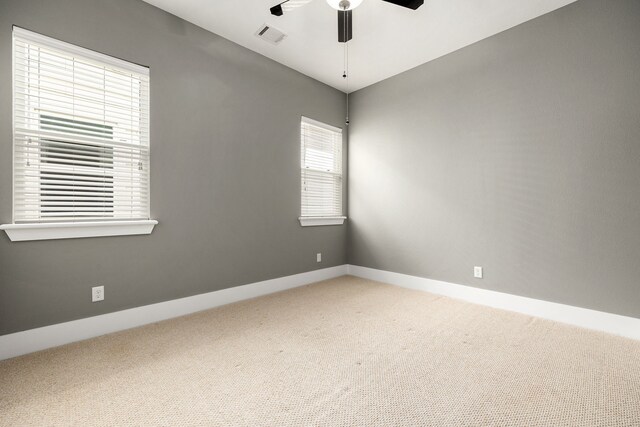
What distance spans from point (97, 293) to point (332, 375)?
1885 mm

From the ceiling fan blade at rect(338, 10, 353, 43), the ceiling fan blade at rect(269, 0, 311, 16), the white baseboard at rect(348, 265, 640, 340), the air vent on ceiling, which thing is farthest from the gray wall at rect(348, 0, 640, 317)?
the ceiling fan blade at rect(269, 0, 311, 16)

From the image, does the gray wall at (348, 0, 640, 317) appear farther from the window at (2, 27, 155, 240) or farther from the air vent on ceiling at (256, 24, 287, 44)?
the window at (2, 27, 155, 240)

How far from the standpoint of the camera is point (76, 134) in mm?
2199

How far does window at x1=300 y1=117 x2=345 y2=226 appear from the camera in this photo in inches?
152

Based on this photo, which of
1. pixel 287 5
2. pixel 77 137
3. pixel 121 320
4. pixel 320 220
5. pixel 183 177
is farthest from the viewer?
pixel 320 220

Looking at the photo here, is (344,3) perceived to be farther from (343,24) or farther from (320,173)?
(320,173)

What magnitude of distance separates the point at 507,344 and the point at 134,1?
13.0 feet

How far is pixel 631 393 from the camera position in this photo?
1580mm

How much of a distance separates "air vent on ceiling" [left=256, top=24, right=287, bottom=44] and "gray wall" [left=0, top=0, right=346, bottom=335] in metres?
0.41

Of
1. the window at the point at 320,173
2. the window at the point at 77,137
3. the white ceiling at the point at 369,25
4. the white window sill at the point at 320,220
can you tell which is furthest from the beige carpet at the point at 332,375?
the white ceiling at the point at 369,25

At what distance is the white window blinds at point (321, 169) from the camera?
3.88 m

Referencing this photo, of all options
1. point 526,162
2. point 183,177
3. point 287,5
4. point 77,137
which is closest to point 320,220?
point 183,177

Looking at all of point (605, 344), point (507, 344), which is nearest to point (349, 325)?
point (507, 344)

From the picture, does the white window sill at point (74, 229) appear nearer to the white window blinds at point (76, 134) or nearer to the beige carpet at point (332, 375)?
the white window blinds at point (76, 134)
